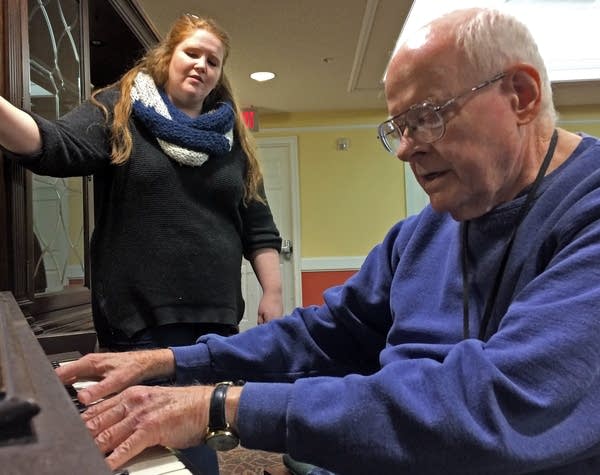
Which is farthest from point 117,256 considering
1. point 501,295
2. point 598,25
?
point 598,25

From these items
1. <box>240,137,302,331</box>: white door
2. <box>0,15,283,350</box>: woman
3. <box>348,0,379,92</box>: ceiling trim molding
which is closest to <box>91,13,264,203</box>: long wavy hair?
<box>0,15,283,350</box>: woman

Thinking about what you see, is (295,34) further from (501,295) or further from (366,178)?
(501,295)

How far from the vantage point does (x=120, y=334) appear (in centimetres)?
117

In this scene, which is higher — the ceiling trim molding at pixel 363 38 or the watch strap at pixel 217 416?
the ceiling trim molding at pixel 363 38

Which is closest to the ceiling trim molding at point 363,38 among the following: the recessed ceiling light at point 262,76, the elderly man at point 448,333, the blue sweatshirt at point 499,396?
the recessed ceiling light at point 262,76

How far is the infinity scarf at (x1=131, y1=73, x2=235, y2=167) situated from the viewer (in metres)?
1.19

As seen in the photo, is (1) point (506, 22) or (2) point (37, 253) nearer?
(1) point (506, 22)

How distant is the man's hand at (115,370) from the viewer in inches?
31.1

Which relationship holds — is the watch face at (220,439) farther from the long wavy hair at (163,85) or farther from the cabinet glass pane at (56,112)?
the cabinet glass pane at (56,112)

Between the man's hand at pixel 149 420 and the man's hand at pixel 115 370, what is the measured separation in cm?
17

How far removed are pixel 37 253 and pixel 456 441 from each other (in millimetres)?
1117

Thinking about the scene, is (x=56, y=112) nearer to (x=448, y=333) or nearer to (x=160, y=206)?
(x=160, y=206)

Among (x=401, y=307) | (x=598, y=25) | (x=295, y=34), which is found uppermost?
(x=598, y=25)

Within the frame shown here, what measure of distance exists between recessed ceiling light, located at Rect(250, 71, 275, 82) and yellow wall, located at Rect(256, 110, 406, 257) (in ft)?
3.44
